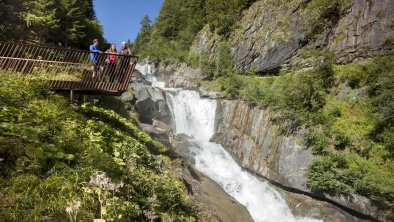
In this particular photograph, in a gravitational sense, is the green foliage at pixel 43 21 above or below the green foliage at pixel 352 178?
above

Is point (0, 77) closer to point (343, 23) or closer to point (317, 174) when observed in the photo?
point (317, 174)

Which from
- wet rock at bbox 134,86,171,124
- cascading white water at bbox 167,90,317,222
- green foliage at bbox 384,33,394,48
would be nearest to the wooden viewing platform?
cascading white water at bbox 167,90,317,222

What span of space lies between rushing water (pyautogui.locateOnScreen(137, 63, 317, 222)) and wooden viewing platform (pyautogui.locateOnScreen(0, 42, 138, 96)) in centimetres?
1061

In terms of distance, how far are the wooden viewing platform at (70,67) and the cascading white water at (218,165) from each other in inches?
422

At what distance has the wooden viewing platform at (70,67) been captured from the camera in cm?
933

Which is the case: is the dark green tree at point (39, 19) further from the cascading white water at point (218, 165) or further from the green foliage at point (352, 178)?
the green foliage at point (352, 178)

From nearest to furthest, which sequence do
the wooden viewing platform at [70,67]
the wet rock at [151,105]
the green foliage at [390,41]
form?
the wooden viewing platform at [70,67] < the green foliage at [390,41] < the wet rock at [151,105]

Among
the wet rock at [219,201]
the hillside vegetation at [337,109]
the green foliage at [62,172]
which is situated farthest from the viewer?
the hillside vegetation at [337,109]

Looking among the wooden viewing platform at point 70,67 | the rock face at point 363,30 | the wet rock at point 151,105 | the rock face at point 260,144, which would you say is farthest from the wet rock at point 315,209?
the wet rock at point 151,105

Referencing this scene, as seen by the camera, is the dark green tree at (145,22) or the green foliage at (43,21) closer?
the green foliage at (43,21)

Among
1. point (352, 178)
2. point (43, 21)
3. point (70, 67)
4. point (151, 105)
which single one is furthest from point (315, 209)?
point (43, 21)

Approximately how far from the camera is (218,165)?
21891mm

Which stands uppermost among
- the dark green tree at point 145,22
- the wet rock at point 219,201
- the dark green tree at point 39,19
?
the dark green tree at point 145,22

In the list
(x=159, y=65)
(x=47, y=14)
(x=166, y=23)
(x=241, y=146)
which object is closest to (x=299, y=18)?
(x=241, y=146)
